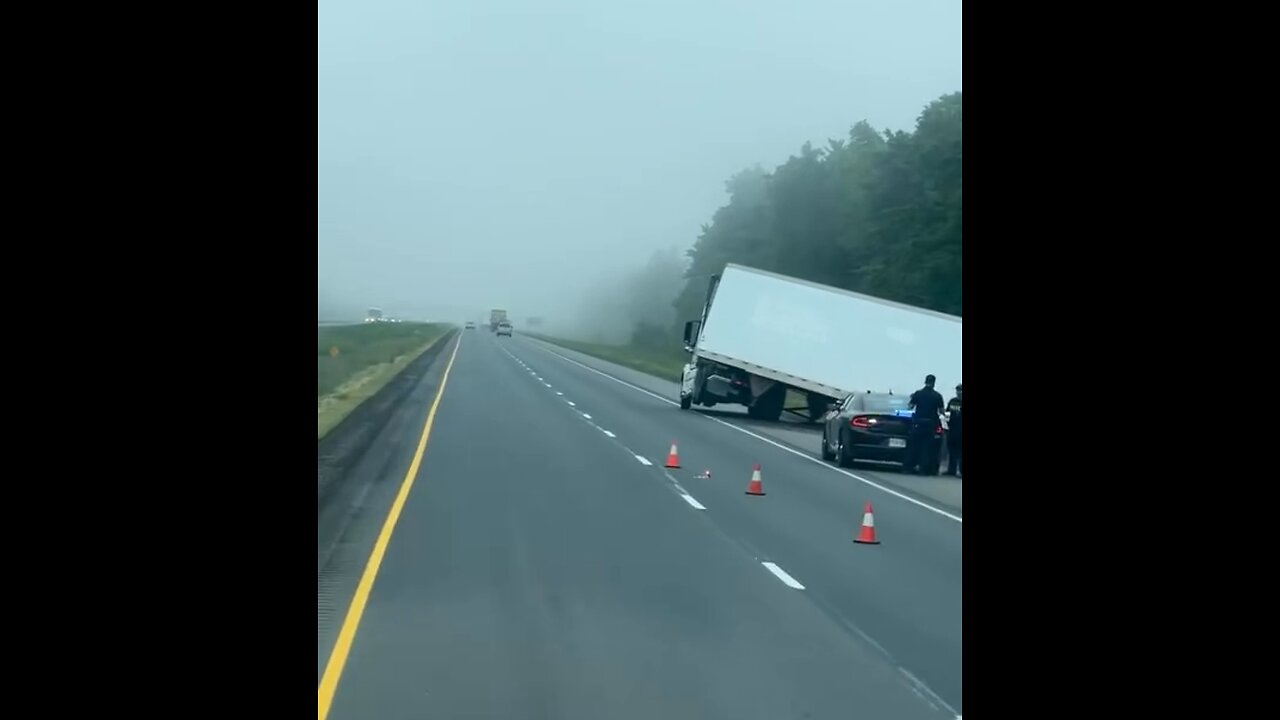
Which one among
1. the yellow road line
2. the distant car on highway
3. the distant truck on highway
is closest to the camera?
the yellow road line

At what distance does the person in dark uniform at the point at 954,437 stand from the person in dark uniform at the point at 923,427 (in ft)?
1.45

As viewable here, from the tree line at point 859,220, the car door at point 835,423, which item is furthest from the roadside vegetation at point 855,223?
the car door at point 835,423

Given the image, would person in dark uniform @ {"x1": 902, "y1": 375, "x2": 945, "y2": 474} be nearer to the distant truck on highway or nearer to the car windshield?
the car windshield

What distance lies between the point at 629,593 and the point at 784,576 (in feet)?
6.20

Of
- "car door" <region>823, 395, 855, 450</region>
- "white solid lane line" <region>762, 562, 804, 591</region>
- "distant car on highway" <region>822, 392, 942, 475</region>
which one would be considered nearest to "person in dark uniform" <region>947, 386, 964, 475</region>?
"distant car on highway" <region>822, 392, 942, 475</region>

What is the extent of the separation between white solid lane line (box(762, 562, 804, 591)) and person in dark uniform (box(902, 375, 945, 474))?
11510 millimetres

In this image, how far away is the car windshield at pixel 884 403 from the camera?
27.4 meters

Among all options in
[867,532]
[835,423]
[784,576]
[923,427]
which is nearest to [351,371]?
[835,423]

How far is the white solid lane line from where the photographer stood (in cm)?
1388
